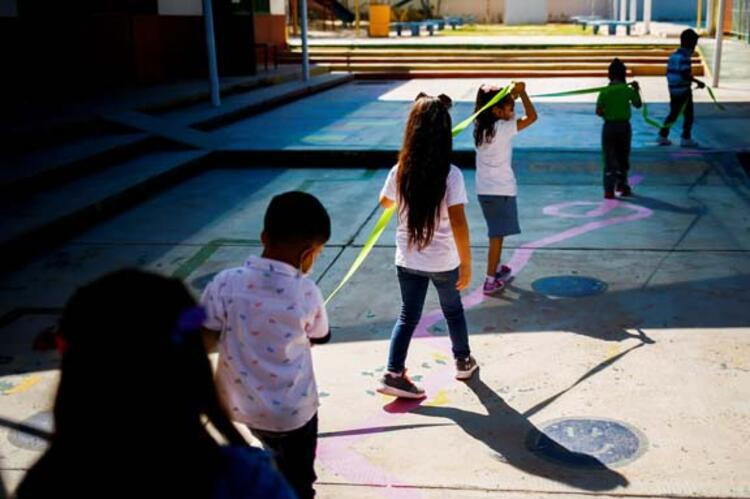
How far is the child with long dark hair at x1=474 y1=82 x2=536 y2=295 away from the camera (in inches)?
233

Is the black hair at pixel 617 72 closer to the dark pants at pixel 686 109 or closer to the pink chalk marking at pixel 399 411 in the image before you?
the pink chalk marking at pixel 399 411

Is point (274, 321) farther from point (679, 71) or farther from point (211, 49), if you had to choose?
point (211, 49)

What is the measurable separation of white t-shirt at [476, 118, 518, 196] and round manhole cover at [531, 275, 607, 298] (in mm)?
782

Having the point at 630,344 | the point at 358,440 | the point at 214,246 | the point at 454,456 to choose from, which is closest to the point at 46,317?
the point at 214,246

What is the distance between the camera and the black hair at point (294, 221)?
279cm

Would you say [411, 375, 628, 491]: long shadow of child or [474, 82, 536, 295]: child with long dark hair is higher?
[474, 82, 536, 295]: child with long dark hair

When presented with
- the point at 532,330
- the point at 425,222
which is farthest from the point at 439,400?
the point at 532,330

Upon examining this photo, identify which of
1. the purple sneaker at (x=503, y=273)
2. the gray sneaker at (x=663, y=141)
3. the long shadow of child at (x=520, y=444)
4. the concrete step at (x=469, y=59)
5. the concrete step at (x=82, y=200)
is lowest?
the long shadow of child at (x=520, y=444)

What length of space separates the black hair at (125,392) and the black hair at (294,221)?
1210 millimetres

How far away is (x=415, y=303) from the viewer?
4594mm

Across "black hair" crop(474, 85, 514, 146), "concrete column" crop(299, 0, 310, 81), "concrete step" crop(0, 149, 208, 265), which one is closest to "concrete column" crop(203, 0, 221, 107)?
"concrete step" crop(0, 149, 208, 265)

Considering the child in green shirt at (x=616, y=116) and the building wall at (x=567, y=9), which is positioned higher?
the building wall at (x=567, y=9)

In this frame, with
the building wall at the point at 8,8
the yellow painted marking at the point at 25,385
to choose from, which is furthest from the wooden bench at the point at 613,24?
the yellow painted marking at the point at 25,385

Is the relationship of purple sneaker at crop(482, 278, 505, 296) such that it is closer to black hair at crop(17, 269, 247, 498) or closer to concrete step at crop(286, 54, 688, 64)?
black hair at crop(17, 269, 247, 498)
